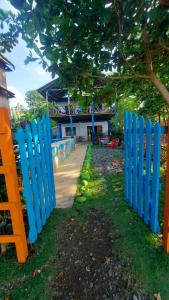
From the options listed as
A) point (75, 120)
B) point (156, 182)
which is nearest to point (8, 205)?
point (156, 182)

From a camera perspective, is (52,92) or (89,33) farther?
(52,92)

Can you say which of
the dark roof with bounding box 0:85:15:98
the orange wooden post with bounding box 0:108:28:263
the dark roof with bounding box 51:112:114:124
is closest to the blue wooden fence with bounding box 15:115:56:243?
the orange wooden post with bounding box 0:108:28:263

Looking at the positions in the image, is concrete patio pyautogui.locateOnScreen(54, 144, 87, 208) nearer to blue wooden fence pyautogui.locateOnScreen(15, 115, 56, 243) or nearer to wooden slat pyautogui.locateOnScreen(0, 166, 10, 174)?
blue wooden fence pyautogui.locateOnScreen(15, 115, 56, 243)

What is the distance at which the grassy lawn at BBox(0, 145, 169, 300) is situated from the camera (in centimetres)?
229

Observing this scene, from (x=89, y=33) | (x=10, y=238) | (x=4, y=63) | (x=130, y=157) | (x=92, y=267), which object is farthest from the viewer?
(x=4, y=63)

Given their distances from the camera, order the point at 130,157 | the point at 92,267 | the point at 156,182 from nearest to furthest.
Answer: the point at 92,267 → the point at 156,182 → the point at 130,157

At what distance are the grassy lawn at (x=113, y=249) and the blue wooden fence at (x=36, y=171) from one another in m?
0.26

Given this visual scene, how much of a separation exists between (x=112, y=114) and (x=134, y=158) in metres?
17.6

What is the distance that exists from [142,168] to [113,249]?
1421 millimetres

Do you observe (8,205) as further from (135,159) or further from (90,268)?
(135,159)

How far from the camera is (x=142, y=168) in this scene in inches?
136

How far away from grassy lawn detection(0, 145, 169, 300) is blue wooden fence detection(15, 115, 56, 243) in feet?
0.86

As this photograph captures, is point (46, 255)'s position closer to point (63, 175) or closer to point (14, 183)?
point (14, 183)

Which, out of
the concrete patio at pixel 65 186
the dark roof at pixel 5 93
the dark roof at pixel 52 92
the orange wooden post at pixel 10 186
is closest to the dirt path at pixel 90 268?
the orange wooden post at pixel 10 186
